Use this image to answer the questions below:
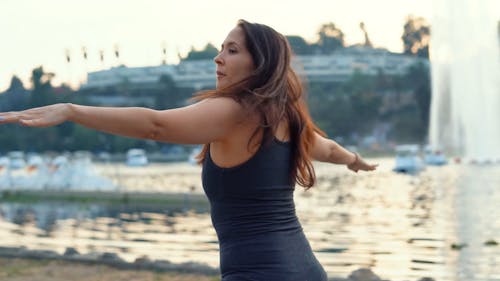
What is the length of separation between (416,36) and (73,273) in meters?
74.6

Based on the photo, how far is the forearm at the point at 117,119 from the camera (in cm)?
221

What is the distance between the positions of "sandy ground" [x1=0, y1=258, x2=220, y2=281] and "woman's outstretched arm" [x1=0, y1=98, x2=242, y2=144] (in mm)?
5782

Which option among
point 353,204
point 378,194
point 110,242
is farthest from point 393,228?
point 378,194

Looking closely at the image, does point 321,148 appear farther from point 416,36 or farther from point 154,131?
point 416,36

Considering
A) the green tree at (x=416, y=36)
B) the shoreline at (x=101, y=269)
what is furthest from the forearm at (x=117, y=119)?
the green tree at (x=416, y=36)

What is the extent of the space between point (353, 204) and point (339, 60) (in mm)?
52918

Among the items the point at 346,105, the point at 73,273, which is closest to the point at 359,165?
the point at 73,273

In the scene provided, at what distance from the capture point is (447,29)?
42562 millimetres

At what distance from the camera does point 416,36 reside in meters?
80.6

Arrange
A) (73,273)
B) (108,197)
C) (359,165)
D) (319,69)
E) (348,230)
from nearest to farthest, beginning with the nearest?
(359,165) → (73,273) → (348,230) → (108,197) → (319,69)

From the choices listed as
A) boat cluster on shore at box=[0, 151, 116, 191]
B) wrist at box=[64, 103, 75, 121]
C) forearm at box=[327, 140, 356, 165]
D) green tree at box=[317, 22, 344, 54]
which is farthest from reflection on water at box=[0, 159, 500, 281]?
green tree at box=[317, 22, 344, 54]

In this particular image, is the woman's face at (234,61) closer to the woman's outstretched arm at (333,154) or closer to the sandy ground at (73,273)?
the woman's outstretched arm at (333,154)

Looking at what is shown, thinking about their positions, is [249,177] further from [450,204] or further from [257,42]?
[450,204]

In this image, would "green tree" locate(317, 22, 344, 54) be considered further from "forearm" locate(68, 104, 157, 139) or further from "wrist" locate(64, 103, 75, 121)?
"wrist" locate(64, 103, 75, 121)
